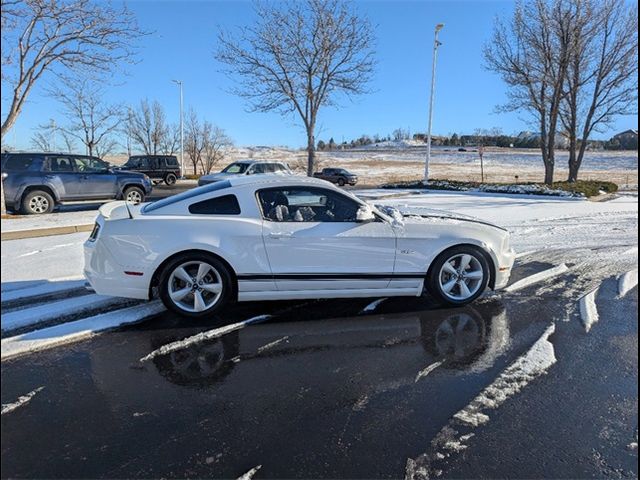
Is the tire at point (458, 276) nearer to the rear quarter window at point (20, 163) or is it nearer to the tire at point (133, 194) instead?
the rear quarter window at point (20, 163)

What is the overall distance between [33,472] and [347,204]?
11.6 ft

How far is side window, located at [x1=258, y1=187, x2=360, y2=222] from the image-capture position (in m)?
4.82

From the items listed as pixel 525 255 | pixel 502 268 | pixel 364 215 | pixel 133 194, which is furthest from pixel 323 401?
pixel 133 194

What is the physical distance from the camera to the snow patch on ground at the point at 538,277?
19.7 feet

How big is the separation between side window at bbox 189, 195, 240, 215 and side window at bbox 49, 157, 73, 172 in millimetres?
10191

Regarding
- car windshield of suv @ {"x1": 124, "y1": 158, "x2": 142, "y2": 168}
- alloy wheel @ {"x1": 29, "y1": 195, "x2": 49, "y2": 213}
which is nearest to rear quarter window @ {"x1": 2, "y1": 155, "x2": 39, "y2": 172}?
alloy wheel @ {"x1": 29, "y1": 195, "x2": 49, "y2": 213}

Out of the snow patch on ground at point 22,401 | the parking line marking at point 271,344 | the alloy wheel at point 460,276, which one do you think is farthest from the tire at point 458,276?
the snow patch on ground at point 22,401

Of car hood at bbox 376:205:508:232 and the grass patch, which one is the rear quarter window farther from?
the grass patch

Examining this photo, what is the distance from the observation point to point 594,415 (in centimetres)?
307

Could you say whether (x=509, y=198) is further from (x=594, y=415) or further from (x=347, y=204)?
(x=594, y=415)

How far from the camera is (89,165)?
1355 centimetres

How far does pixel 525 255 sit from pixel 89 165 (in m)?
12.0

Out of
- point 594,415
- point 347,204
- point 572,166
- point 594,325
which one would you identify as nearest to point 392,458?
point 594,415

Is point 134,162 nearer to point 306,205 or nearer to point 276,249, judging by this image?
point 306,205
